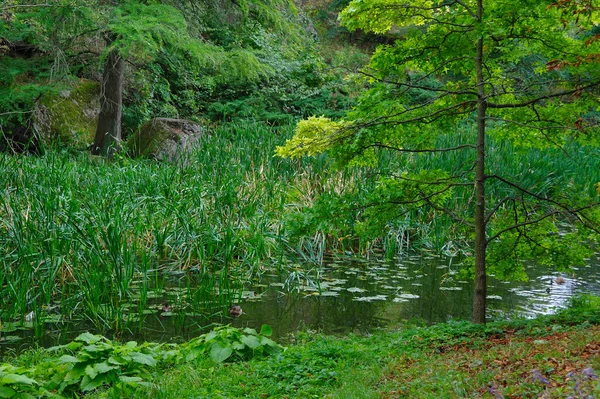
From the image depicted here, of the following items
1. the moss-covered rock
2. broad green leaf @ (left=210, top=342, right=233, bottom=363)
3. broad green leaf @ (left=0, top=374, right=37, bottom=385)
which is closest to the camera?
broad green leaf @ (left=0, top=374, right=37, bottom=385)

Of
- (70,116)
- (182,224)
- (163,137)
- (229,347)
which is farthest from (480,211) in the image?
(70,116)

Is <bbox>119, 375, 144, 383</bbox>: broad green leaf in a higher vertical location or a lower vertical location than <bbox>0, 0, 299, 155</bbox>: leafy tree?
lower

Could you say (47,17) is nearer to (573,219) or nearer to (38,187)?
(38,187)

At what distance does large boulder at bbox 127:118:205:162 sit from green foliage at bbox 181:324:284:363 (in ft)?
Answer: 20.7

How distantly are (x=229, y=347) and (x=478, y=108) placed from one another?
2.39m

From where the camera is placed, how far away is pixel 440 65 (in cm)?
468

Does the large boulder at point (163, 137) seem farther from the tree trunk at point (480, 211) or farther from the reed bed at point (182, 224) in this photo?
the tree trunk at point (480, 211)

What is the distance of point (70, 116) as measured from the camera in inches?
496

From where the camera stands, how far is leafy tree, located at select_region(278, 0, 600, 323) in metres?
4.26

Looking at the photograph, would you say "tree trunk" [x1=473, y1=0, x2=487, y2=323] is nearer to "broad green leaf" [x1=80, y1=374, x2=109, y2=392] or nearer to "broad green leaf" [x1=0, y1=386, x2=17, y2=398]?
"broad green leaf" [x1=80, y1=374, x2=109, y2=392]

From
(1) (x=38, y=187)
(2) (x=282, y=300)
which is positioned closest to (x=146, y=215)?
(1) (x=38, y=187)

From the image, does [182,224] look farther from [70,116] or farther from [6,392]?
[70,116]

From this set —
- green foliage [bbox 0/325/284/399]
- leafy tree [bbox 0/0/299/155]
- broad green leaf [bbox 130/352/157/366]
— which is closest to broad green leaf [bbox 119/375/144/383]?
green foliage [bbox 0/325/284/399]

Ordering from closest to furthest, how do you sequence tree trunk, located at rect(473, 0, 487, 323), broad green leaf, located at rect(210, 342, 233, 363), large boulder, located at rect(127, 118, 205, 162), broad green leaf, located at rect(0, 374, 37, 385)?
1. broad green leaf, located at rect(0, 374, 37, 385)
2. broad green leaf, located at rect(210, 342, 233, 363)
3. tree trunk, located at rect(473, 0, 487, 323)
4. large boulder, located at rect(127, 118, 205, 162)
